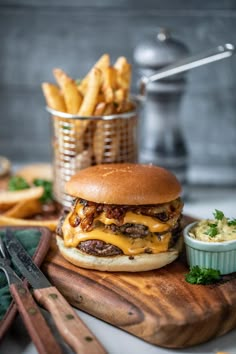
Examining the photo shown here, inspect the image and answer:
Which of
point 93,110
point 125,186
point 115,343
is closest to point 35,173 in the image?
point 93,110

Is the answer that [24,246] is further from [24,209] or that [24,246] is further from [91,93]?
[91,93]

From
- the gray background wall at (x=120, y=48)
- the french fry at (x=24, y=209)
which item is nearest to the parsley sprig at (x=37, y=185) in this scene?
the french fry at (x=24, y=209)

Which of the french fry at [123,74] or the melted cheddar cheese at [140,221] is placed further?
the french fry at [123,74]

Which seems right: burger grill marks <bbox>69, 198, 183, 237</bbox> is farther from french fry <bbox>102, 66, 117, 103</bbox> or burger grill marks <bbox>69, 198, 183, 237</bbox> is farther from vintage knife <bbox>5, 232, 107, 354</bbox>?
french fry <bbox>102, 66, 117, 103</bbox>

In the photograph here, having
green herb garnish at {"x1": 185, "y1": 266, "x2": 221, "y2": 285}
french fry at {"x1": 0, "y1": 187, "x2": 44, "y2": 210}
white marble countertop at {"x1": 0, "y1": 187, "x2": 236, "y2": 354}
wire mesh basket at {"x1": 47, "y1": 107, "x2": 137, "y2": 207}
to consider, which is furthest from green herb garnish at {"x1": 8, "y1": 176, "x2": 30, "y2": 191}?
green herb garnish at {"x1": 185, "y1": 266, "x2": 221, "y2": 285}

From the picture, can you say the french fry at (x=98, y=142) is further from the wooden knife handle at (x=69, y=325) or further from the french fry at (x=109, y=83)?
the wooden knife handle at (x=69, y=325)

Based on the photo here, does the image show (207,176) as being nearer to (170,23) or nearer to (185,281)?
(170,23)
